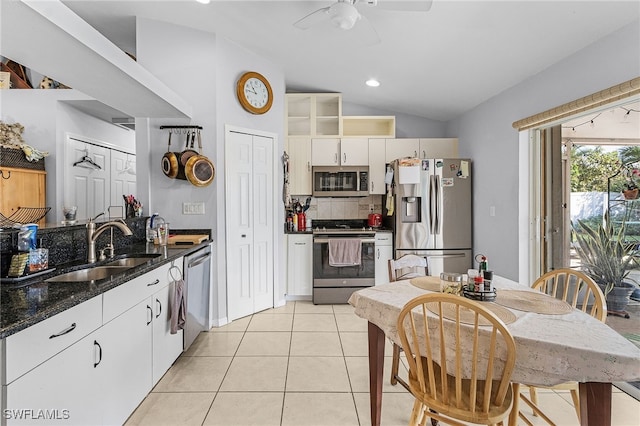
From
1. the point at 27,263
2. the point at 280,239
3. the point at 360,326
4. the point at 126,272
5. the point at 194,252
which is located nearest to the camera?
the point at 27,263

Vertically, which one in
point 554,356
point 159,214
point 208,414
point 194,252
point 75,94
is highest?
point 75,94

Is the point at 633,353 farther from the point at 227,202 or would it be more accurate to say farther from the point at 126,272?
the point at 227,202

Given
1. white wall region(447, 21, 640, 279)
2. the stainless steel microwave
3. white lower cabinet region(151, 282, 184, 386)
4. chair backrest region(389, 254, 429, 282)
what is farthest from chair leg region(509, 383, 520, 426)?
the stainless steel microwave

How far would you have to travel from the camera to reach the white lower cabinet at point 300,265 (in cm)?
424

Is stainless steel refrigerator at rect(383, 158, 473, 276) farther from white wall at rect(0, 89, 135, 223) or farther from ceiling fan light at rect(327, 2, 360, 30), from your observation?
white wall at rect(0, 89, 135, 223)

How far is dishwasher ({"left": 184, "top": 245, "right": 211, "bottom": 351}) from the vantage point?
271cm

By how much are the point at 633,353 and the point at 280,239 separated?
3.30 metres

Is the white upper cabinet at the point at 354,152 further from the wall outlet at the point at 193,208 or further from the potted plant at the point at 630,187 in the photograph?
the potted plant at the point at 630,187

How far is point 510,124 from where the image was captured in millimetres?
3504

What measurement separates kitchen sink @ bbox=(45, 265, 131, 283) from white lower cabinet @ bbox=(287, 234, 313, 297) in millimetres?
2207

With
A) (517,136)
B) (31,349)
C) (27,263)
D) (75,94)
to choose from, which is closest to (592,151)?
(517,136)

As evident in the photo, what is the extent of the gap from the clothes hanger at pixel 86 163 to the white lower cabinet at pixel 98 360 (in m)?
2.54

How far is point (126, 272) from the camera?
1904mm

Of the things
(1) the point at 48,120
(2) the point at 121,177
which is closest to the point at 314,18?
(1) the point at 48,120
